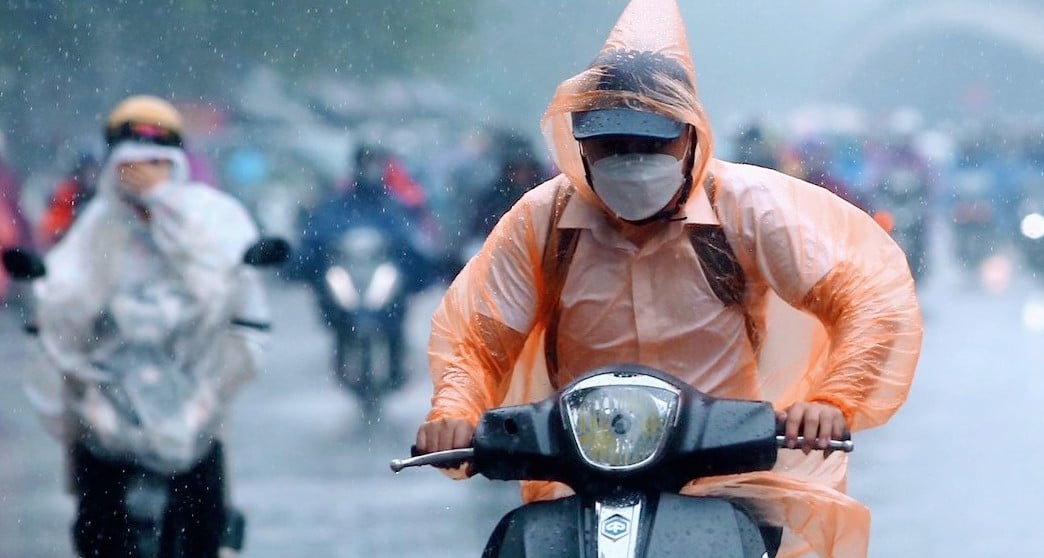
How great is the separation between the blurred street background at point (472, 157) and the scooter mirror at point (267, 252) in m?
1.30

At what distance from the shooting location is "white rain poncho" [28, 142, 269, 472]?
241 inches

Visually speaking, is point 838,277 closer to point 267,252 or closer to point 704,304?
point 704,304

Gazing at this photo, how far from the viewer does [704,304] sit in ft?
12.1

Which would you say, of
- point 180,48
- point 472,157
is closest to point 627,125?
point 180,48

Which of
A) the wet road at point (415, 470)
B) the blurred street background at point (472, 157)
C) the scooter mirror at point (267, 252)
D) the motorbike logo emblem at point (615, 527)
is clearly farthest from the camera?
the blurred street background at point (472, 157)

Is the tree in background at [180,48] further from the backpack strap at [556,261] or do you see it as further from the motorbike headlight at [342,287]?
the backpack strap at [556,261]

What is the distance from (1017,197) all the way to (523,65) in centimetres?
433

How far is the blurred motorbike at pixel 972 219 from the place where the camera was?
15.8 m

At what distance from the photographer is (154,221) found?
242 inches

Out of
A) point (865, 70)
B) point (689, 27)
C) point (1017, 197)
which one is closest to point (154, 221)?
point (689, 27)

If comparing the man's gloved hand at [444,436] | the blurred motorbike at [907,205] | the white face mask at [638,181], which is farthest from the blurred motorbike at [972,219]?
the man's gloved hand at [444,436]

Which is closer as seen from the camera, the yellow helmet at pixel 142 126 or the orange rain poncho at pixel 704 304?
the orange rain poncho at pixel 704 304

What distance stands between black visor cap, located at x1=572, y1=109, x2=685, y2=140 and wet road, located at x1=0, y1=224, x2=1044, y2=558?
10.5 ft

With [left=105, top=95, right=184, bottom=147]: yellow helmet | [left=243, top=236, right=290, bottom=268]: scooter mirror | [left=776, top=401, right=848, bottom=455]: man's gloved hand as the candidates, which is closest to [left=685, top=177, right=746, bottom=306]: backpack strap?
[left=776, top=401, right=848, bottom=455]: man's gloved hand
